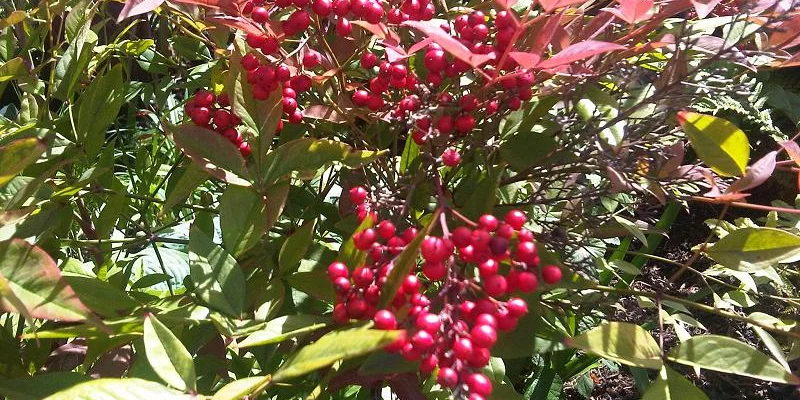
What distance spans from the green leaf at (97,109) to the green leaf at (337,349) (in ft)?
1.37

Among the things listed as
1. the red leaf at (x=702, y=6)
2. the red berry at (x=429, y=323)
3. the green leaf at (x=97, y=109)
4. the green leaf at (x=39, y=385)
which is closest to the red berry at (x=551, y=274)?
the red berry at (x=429, y=323)

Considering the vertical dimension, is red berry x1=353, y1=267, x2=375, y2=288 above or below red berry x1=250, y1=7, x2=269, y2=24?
below

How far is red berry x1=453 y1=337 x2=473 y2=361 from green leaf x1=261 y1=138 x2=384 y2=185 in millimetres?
198

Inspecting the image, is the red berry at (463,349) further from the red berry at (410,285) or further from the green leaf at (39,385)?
the green leaf at (39,385)

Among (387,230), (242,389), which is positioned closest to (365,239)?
(387,230)

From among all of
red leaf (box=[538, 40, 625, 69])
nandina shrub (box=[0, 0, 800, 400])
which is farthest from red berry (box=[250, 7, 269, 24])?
red leaf (box=[538, 40, 625, 69])

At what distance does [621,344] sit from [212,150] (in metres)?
0.34

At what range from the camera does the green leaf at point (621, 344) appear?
0.48 metres

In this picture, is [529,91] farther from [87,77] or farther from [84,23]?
[87,77]

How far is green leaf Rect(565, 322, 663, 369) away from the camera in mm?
476

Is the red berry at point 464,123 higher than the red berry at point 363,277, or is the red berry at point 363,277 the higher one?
the red berry at point 464,123

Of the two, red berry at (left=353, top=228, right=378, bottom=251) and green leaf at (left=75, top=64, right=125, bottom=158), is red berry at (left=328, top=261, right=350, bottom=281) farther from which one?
green leaf at (left=75, top=64, right=125, bottom=158)

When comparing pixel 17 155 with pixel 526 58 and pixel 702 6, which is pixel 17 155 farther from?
pixel 702 6

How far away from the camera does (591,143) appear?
0.57 metres
